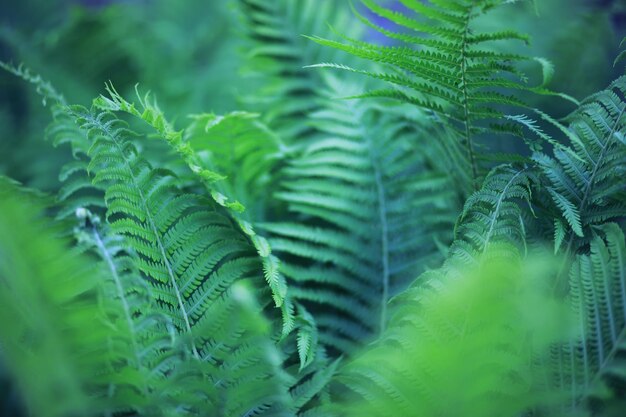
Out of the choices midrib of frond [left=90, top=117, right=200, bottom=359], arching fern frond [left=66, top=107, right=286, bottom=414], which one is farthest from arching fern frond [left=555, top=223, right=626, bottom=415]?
midrib of frond [left=90, top=117, right=200, bottom=359]

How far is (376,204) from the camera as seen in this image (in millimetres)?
959

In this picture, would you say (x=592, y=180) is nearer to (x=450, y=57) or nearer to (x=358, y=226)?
(x=450, y=57)

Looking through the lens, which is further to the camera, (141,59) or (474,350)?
(141,59)

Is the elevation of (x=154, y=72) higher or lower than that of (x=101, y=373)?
higher

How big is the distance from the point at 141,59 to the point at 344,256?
977 millimetres

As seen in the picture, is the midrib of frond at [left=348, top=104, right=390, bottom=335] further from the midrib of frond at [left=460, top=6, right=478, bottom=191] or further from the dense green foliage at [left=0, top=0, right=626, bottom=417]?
the midrib of frond at [left=460, top=6, right=478, bottom=191]

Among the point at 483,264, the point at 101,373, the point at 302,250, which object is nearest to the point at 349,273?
the point at 302,250

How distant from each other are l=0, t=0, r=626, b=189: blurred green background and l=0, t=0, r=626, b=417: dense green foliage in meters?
0.05

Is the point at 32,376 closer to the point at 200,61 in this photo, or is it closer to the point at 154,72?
the point at 154,72

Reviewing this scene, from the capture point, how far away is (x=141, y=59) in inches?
59.3

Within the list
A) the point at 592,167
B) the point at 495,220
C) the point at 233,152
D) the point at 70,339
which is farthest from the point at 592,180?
the point at 70,339

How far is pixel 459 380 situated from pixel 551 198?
35 centimetres

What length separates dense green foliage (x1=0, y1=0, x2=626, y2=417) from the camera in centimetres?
56

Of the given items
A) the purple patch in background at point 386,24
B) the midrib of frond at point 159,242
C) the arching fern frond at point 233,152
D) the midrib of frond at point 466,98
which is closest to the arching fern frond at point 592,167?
the midrib of frond at point 466,98
